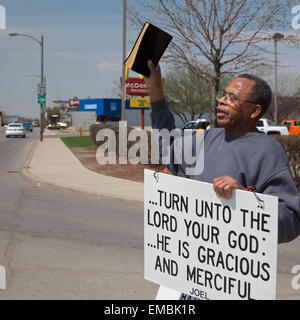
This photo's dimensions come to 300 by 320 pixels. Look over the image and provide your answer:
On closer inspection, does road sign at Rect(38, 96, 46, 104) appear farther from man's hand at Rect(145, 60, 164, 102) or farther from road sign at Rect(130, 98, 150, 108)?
man's hand at Rect(145, 60, 164, 102)

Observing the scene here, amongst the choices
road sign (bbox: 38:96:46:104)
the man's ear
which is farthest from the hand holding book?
road sign (bbox: 38:96:46:104)

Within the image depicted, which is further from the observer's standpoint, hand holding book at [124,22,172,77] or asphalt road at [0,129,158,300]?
asphalt road at [0,129,158,300]

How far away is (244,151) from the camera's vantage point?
2258 millimetres

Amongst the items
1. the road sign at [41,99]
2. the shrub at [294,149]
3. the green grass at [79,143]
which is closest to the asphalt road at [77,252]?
the shrub at [294,149]

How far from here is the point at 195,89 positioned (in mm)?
45062

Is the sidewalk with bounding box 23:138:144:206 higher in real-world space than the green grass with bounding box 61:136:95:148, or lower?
higher

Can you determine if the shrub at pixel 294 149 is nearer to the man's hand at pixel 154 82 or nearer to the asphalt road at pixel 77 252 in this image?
the asphalt road at pixel 77 252

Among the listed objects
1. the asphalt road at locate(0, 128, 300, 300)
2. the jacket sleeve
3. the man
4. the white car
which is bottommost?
the white car

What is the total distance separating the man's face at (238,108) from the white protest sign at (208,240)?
1.17 feet

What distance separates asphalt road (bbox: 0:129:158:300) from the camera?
491 cm

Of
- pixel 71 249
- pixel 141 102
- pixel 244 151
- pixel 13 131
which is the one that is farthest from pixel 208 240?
pixel 13 131

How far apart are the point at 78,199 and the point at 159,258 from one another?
854cm

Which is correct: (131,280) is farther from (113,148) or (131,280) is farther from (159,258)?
(113,148)
